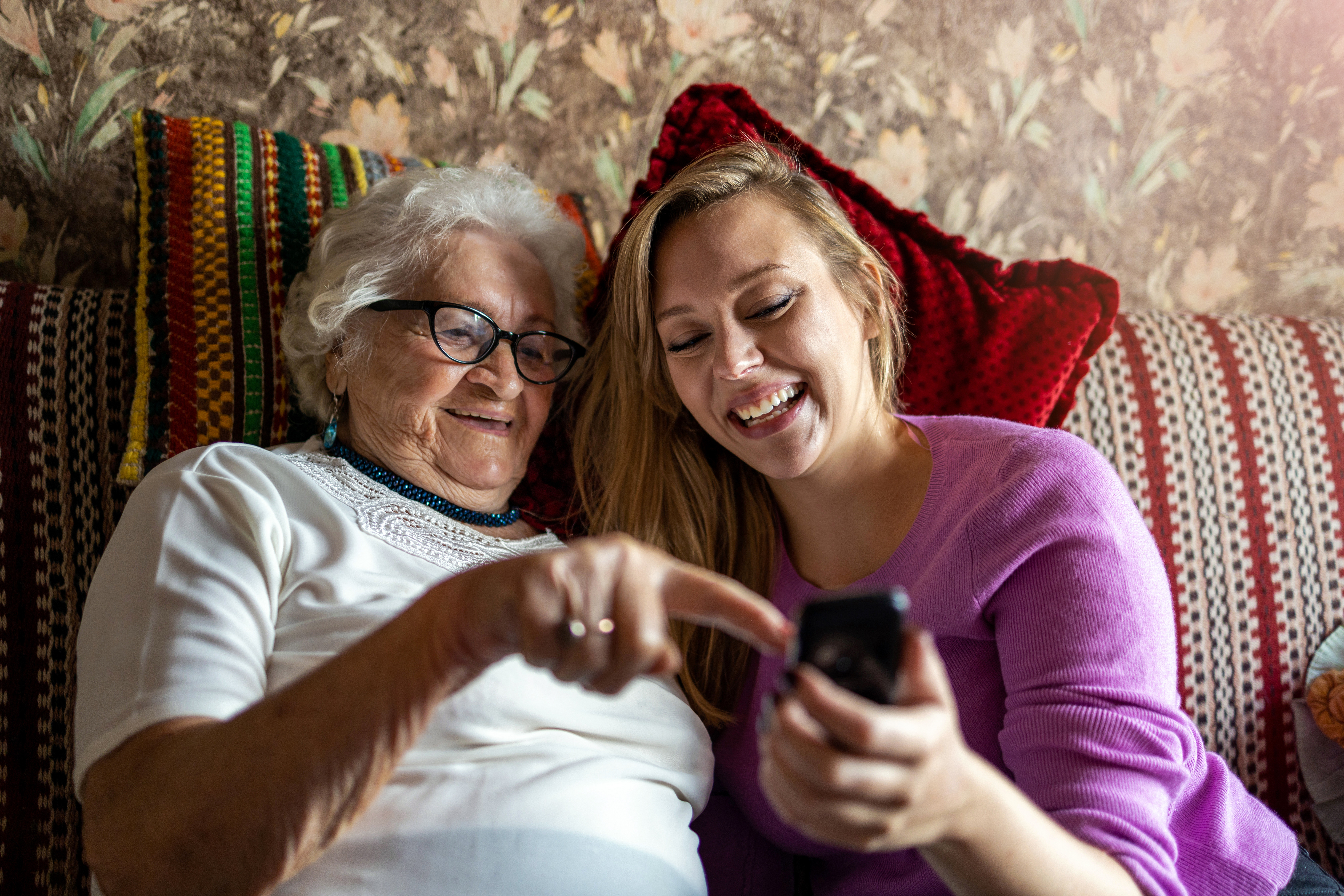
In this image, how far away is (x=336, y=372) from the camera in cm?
127

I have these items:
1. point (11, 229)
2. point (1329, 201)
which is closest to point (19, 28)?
point (11, 229)

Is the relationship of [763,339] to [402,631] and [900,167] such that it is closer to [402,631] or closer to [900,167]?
[402,631]

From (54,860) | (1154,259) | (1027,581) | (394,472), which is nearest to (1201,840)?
(1027,581)

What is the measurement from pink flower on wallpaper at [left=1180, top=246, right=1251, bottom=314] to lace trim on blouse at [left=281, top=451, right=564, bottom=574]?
5.27ft

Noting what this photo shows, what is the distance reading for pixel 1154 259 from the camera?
1945 millimetres

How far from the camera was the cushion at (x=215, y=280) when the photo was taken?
126 centimetres

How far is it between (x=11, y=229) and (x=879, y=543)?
1476 mm

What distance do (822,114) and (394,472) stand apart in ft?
3.80

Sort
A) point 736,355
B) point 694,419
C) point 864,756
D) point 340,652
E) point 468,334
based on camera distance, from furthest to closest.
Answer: point 694,419 → point 468,334 → point 736,355 → point 340,652 → point 864,756

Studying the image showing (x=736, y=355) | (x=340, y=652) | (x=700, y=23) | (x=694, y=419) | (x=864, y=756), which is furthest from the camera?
(x=700, y=23)

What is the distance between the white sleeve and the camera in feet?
2.70

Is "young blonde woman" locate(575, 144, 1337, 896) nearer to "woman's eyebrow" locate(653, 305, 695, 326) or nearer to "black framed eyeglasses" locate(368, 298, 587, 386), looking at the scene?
"woman's eyebrow" locate(653, 305, 695, 326)

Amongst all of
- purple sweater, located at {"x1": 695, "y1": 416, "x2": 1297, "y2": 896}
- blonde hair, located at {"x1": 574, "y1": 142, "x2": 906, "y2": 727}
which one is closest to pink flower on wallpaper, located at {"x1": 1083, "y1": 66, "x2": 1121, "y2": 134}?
blonde hair, located at {"x1": 574, "y1": 142, "x2": 906, "y2": 727}

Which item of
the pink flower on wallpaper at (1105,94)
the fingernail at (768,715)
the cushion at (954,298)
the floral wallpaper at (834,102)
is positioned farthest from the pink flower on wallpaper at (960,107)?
the fingernail at (768,715)
